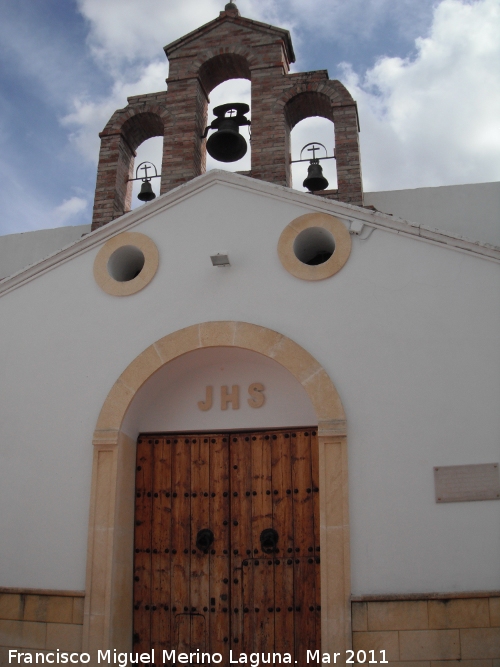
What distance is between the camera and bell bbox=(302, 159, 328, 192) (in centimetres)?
871

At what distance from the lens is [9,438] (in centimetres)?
676

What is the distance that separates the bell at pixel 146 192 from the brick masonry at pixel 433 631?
611 cm

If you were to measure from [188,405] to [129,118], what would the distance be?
4.31m

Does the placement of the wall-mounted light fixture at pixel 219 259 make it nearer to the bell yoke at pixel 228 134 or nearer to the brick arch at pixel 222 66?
the bell yoke at pixel 228 134

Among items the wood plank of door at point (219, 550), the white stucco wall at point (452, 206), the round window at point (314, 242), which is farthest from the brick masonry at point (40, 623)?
the white stucco wall at point (452, 206)

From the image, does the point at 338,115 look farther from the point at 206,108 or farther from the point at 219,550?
the point at 219,550

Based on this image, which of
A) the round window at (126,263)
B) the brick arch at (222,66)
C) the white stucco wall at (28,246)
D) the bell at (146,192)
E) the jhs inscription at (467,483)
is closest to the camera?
the jhs inscription at (467,483)

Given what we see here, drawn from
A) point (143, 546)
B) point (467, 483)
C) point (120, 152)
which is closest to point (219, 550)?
point (143, 546)

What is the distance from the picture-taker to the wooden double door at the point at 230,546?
6199 mm

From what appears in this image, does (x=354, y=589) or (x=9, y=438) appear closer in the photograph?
(x=354, y=589)

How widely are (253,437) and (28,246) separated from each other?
512cm

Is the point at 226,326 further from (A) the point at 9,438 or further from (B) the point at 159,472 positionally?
(A) the point at 9,438

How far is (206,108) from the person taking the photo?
9.26m

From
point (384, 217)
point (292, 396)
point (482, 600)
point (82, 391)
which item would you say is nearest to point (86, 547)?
point (82, 391)
